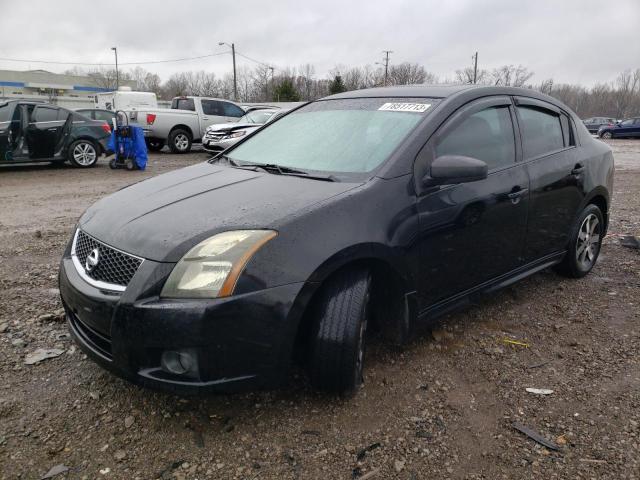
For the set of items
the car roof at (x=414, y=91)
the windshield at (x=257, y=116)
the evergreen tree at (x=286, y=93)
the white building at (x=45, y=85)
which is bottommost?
the car roof at (x=414, y=91)

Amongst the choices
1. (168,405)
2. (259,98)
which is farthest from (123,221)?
(259,98)

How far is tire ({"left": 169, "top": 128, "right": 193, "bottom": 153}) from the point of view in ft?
51.2

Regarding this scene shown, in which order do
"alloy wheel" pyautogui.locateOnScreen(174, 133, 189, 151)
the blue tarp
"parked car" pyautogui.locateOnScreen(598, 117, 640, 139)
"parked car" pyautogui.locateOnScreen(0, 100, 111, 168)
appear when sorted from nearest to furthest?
"parked car" pyautogui.locateOnScreen(0, 100, 111, 168)
the blue tarp
"alloy wheel" pyautogui.locateOnScreen(174, 133, 189, 151)
"parked car" pyautogui.locateOnScreen(598, 117, 640, 139)

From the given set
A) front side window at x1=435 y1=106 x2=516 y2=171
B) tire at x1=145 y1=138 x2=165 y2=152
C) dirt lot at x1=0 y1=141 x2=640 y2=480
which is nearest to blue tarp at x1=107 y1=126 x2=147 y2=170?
tire at x1=145 y1=138 x2=165 y2=152

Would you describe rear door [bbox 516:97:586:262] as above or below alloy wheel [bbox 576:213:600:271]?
above

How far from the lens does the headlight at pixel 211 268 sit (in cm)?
207

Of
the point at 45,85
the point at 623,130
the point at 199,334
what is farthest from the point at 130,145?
the point at 45,85

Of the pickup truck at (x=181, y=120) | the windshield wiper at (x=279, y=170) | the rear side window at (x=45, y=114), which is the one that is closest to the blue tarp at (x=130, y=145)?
the rear side window at (x=45, y=114)

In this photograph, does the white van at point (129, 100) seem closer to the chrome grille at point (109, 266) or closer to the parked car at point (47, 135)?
the parked car at point (47, 135)

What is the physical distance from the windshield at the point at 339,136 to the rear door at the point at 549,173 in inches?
37.8

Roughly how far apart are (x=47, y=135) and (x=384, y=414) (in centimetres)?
1095

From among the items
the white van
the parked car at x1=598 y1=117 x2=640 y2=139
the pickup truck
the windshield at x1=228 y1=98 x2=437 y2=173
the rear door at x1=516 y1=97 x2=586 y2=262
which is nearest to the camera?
the windshield at x1=228 y1=98 x2=437 y2=173

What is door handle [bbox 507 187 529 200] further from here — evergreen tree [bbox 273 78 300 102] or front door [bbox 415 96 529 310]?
evergreen tree [bbox 273 78 300 102]

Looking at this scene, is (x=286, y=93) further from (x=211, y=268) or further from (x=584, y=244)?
(x=211, y=268)
